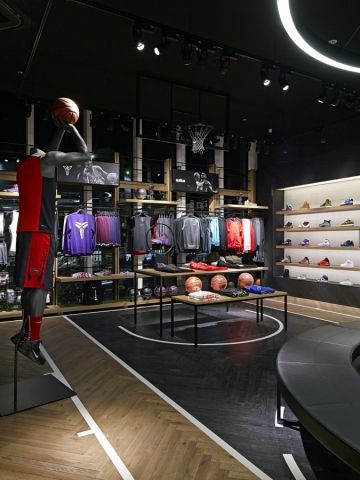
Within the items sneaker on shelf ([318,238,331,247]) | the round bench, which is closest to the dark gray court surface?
the round bench

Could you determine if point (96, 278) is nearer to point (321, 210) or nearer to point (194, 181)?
point (194, 181)

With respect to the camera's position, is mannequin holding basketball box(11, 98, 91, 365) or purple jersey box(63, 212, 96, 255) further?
purple jersey box(63, 212, 96, 255)

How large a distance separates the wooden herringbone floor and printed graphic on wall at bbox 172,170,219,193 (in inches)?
196

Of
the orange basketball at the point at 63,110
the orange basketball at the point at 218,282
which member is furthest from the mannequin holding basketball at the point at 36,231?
the orange basketball at the point at 218,282

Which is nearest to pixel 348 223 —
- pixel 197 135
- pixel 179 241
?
pixel 179 241

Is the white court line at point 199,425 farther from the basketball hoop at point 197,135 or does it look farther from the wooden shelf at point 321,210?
the wooden shelf at point 321,210

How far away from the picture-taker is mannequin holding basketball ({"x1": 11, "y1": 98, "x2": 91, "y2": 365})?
9.19 feet

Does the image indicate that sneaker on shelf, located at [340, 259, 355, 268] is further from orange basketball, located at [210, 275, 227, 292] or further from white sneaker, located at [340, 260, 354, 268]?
orange basketball, located at [210, 275, 227, 292]

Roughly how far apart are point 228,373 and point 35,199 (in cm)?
248

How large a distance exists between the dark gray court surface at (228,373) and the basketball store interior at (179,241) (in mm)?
20

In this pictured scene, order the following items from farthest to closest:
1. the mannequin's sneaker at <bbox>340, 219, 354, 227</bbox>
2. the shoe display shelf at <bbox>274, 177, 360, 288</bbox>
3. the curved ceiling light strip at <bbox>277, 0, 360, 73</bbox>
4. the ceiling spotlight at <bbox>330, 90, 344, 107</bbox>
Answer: the shoe display shelf at <bbox>274, 177, 360, 288</bbox> < the mannequin's sneaker at <bbox>340, 219, 354, 227</bbox> < the ceiling spotlight at <bbox>330, 90, 344, 107</bbox> < the curved ceiling light strip at <bbox>277, 0, 360, 73</bbox>

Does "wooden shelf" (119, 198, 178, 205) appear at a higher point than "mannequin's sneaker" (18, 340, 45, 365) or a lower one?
higher

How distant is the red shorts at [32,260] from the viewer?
9.14ft

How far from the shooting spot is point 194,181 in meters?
8.15
